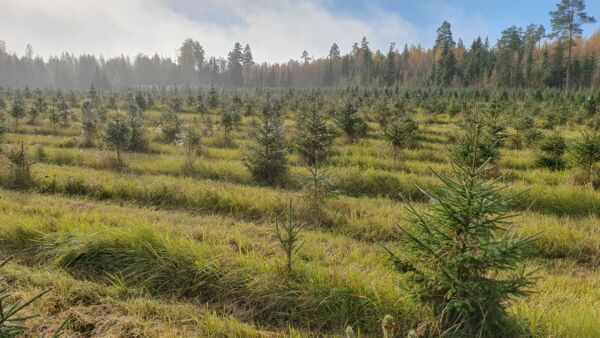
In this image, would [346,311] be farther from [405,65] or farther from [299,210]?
[405,65]

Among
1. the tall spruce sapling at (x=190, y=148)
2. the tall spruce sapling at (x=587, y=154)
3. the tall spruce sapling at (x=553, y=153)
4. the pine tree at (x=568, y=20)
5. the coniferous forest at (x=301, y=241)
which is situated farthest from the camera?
the pine tree at (x=568, y=20)

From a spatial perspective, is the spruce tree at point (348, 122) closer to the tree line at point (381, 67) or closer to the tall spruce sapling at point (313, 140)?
the tall spruce sapling at point (313, 140)

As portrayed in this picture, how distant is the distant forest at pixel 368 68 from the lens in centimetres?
5928

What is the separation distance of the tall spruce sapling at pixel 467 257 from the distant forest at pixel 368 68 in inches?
2345

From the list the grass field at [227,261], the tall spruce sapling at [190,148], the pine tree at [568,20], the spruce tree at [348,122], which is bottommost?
the grass field at [227,261]

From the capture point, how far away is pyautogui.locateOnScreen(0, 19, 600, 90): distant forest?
59281mm

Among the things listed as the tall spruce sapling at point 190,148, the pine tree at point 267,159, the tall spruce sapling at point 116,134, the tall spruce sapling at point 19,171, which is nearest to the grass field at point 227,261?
the tall spruce sapling at point 19,171

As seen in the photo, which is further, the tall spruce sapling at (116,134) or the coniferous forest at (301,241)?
the tall spruce sapling at (116,134)

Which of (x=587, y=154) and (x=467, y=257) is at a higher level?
(x=587, y=154)

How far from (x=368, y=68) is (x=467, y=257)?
8699 centimetres

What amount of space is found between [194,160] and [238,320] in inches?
344

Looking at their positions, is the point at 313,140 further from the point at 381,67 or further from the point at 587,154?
the point at 381,67

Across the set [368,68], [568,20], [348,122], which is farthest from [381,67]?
[348,122]

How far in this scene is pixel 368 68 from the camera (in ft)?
278
